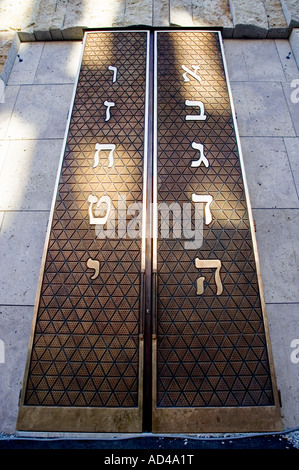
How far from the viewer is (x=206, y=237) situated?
4.21m

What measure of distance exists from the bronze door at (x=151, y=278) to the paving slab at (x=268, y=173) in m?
0.61

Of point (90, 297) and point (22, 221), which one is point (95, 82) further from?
Result: point (90, 297)

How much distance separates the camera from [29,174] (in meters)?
5.32

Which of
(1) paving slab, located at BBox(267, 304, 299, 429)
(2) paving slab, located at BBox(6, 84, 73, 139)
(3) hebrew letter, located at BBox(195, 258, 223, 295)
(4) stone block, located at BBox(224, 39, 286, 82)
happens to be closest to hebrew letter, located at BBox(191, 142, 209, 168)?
(3) hebrew letter, located at BBox(195, 258, 223, 295)

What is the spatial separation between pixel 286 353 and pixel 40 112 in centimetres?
572

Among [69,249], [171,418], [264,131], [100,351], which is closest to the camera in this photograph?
[171,418]

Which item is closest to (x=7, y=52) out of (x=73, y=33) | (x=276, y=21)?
(x=73, y=33)

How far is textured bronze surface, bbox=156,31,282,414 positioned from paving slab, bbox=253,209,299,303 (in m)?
0.59

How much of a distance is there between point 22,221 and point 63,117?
221 centimetres

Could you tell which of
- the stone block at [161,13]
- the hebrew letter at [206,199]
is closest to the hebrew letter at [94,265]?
the hebrew letter at [206,199]

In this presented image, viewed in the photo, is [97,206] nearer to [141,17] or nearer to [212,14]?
[141,17]

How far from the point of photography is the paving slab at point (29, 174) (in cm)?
507

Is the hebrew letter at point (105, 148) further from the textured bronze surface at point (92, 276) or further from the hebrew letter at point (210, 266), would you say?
the hebrew letter at point (210, 266)

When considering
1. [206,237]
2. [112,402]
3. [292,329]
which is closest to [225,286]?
[206,237]
